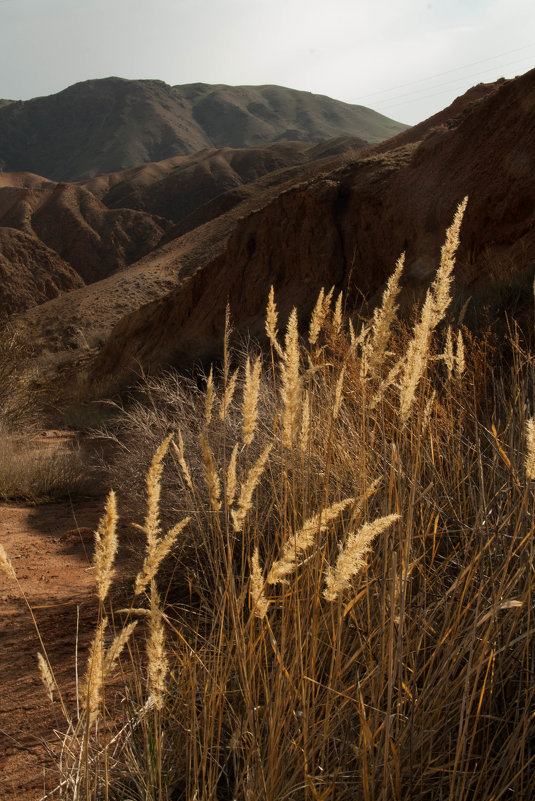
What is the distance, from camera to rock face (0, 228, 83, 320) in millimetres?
41062

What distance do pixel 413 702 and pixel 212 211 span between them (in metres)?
44.3

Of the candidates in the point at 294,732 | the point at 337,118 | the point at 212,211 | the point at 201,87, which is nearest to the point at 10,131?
the point at 201,87

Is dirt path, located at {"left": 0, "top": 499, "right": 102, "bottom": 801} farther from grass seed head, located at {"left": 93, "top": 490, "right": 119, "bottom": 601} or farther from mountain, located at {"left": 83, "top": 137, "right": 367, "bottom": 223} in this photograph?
mountain, located at {"left": 83, "top": 137, "right": 367, "bottom": 223}

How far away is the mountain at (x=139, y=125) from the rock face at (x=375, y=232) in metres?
89.0

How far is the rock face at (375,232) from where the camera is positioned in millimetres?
9570

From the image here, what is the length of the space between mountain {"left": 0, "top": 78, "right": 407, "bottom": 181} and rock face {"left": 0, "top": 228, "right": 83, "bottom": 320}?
56.5 metres

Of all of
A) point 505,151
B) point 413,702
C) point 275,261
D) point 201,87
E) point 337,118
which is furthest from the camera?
point 201,87

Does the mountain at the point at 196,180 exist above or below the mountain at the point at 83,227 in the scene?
above

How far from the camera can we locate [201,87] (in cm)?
13250

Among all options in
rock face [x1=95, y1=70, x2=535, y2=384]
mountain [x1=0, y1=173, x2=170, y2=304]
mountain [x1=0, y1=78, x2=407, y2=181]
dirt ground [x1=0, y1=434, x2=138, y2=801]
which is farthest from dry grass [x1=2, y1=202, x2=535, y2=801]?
mountain [x1=0, y1=78, x2=407, y2=181]

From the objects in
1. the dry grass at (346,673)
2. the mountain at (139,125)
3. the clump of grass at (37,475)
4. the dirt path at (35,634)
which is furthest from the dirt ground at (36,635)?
the mountain at (139,125)

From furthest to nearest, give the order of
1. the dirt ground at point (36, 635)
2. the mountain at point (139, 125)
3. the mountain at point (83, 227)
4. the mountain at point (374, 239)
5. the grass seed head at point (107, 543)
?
the mountain at point (139, 125)
the mountain at point (83, 227)
the mountain at point (374, 239)
the dirt ground at point (36, 635)
the grass seed head at point (107, 543)

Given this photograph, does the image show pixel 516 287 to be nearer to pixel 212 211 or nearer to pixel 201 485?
pixel 201 485

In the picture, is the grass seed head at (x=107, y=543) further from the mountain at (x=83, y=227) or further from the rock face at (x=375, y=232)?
the mountain at (x=83, y=227)
